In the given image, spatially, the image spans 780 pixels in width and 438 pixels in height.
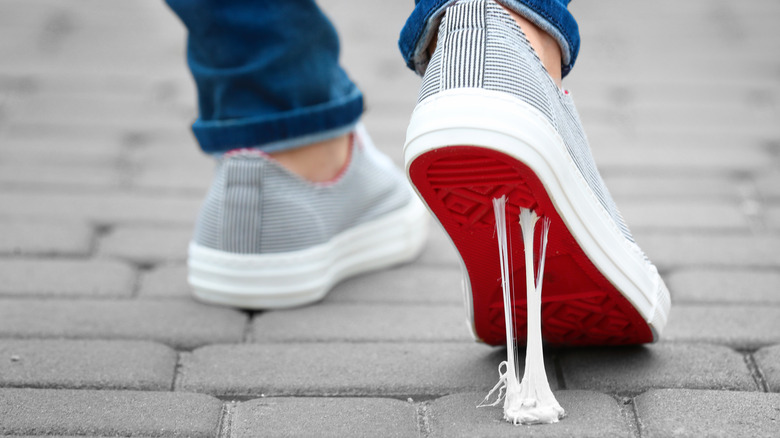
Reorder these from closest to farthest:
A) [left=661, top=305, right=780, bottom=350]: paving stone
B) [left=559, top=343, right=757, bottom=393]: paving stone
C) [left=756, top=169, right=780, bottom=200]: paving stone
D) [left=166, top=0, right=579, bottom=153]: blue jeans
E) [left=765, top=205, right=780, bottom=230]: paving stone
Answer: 1. [left=559, top=343, right=757, bottom=393]: paving stone
2. [left=661, top=305, right=780, bottom=350]: paving stone
3. [left=166, top=0, right=579, bottom=153]: blue jeans
4. [left=765, top=205, right=780, bottom=230]: paving stone
5. [left=756, top=169, right=780, bottom=200]: paving stone

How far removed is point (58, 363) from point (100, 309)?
24 centimetres

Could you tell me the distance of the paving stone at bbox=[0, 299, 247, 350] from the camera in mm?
1484

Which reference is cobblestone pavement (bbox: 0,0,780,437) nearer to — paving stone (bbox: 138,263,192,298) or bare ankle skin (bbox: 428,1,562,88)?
paving stone (bbox: 138,263,192,298)

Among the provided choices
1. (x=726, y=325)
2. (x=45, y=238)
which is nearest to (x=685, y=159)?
(x=726, y=325)

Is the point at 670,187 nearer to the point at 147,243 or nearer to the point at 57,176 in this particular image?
the point at 147,243

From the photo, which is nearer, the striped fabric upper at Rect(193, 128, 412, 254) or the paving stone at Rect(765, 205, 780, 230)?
the striped fabric upper at Rect(193, 128, 412, 254)

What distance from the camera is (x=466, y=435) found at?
1122 mm

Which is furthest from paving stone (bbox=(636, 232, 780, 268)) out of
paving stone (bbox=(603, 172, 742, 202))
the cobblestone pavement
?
paving stone (bbox=(603, 172, 742, 202))

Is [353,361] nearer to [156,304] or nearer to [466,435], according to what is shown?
[466,435]

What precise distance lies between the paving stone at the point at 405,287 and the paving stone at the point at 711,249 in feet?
1.36

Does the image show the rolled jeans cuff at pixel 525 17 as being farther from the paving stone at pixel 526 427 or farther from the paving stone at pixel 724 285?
the paving stone at pixel 724 285

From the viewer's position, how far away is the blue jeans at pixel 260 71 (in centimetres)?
155

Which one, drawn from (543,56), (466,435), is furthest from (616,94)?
(466,435)

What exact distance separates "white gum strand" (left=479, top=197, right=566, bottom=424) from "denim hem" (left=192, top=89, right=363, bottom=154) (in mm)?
582
